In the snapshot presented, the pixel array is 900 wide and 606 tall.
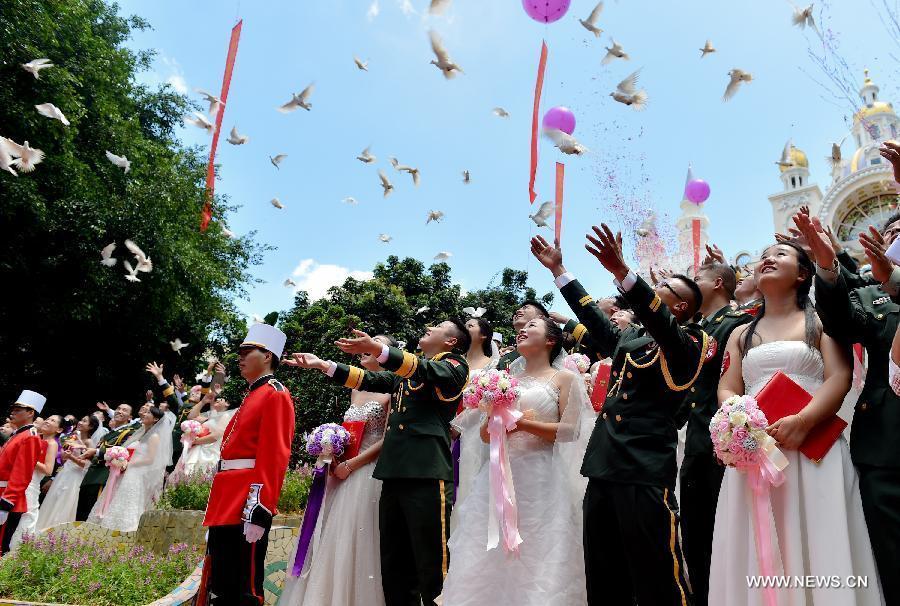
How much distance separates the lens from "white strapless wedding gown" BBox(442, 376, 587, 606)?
3.92m

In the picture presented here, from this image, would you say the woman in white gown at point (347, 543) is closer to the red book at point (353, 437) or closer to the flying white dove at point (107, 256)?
the red book at point (353, 437)

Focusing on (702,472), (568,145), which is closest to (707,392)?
(702,472)

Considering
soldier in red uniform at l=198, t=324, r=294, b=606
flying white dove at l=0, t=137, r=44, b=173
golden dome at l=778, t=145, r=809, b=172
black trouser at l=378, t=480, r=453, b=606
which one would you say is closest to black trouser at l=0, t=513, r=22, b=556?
flying white dove at l=0, t=137, r=44, b=173

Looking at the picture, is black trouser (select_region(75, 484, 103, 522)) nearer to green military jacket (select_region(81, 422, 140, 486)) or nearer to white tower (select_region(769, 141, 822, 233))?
green military jacket (select_region(81, 422, 140, 486))

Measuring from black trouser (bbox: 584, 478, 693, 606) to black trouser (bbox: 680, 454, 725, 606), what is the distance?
0.95ft

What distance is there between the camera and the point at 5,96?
13180mm

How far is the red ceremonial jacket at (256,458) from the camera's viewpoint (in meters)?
4.40

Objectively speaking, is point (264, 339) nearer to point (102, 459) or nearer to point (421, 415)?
point (421, 415)

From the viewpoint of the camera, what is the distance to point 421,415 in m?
4.73

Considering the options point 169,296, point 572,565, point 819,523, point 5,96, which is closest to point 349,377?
point 572,565

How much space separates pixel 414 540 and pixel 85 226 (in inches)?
522

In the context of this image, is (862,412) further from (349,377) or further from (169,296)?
(169,296)

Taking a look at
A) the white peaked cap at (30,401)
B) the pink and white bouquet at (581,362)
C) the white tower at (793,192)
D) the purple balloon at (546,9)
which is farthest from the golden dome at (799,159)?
the white peaked cap at (30,401)

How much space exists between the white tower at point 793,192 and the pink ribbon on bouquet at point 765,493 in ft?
174
